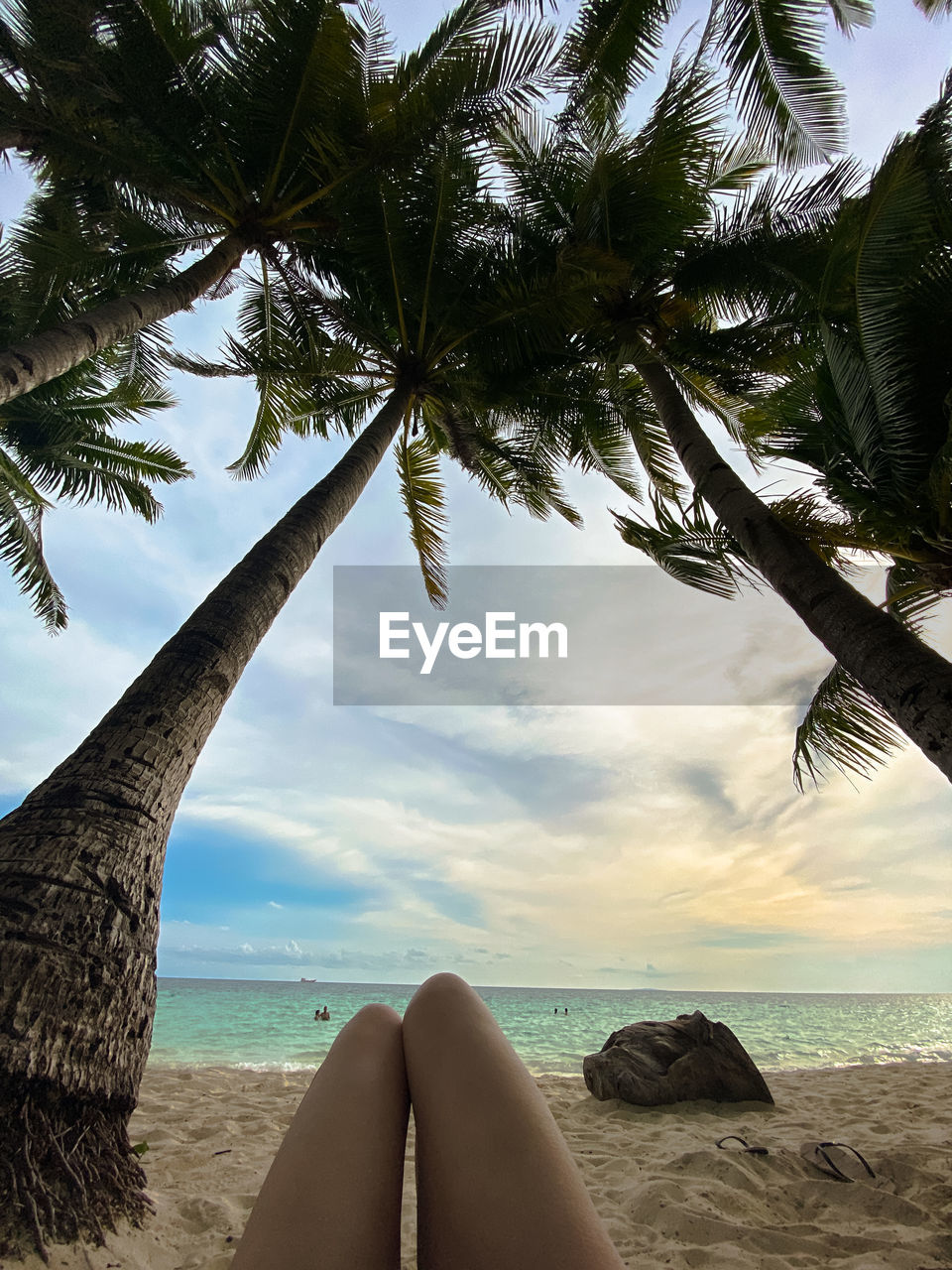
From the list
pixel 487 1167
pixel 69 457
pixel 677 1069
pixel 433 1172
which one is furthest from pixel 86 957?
pixel 69 457

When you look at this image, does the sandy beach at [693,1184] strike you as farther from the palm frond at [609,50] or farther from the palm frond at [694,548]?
the palm frond at [609,50]

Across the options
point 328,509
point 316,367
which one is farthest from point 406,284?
point 328,509

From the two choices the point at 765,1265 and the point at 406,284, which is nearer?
the point at 765,1265

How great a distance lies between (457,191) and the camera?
5.91 meters

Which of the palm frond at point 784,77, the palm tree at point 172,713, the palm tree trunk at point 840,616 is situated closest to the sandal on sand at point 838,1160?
the palm tree trunk at point 840,616

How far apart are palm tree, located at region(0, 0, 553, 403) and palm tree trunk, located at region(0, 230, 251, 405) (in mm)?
21

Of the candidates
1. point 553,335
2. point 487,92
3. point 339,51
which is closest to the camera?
point 339,51

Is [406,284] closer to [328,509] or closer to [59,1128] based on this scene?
[328,509]

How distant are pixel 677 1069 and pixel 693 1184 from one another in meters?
2.06

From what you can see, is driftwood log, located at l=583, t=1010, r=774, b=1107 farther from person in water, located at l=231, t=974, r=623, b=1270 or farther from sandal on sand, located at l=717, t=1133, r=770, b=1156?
person in water, located at l=231, t=974, r=623, b=1270

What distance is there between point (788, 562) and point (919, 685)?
1.20 metres

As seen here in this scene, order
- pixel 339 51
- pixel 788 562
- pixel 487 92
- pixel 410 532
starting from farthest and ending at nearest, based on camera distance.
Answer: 1. pixel 410 532
2. pixel 487 92
3. pixel 339 51
4. pixel 788 562

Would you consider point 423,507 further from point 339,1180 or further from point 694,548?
point 339,1180

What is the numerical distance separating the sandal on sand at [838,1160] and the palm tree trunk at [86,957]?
10.6ft
